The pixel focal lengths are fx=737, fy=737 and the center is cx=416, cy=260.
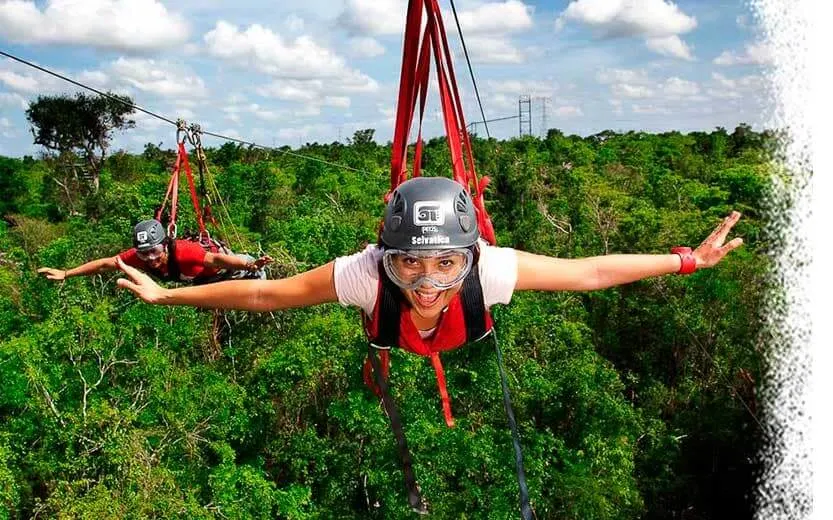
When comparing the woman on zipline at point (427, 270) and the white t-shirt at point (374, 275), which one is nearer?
the woman on zipline at point (427, 270)

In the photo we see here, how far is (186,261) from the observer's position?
20.3 feet

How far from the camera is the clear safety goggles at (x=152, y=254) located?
598 cm

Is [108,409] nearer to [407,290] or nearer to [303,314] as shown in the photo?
[303,314]

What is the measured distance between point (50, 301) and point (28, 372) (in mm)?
3535

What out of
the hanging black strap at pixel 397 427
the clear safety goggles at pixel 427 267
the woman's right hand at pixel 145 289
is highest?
the clear safety goggles at pixel 427 267

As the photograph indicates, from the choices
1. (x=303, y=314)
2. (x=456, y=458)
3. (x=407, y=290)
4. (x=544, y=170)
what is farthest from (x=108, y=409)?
(x=544, y=170)

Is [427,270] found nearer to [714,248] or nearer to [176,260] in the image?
[714,248]

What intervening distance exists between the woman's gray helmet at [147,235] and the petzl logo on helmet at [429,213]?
350 centimetres

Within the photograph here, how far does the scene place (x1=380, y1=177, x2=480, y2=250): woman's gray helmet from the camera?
3049mm

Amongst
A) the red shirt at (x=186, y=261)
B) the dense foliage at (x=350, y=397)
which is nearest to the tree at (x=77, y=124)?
the dense foliage at (x=350, y=397)

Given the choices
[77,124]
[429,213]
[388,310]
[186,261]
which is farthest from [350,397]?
[77,124]

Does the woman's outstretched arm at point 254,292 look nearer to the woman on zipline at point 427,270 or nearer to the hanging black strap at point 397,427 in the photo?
the woman on zipline at point 427,270

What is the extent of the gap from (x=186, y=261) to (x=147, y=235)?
415 millimetres

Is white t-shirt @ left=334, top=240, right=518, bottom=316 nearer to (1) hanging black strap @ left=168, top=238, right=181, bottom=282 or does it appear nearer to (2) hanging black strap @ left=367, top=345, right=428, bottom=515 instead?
(2) hanging black strap @ left=367, top=345, right=428, bottom=515
